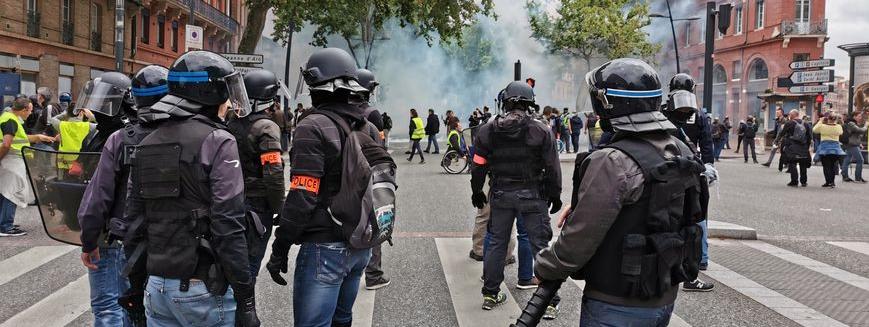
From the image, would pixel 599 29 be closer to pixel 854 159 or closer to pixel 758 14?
pixel 758 14

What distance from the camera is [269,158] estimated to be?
404 centimetres

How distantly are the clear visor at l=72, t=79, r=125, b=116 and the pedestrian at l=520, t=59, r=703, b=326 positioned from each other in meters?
2.54

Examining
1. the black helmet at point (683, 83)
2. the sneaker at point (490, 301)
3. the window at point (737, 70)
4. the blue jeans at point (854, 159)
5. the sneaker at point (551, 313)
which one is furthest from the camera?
the window at point (737, 70)

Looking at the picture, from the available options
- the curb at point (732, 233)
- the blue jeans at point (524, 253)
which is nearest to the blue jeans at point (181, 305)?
the blue jeans at point (524, 253)

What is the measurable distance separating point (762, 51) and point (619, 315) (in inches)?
1921

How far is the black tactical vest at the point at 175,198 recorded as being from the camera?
258cm

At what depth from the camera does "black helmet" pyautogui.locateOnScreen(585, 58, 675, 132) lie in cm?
258

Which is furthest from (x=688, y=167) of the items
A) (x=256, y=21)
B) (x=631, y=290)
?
(x=256, y=21)

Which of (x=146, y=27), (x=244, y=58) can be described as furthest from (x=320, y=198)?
(x=146, y=27)

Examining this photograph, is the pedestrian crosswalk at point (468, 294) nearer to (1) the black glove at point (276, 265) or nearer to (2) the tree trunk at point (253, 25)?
(1) the black glove at point (276, 265)

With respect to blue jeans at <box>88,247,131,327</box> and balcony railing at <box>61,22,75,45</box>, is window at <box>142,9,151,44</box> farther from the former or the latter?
blue jeans at <box>88,247,131,327</box>

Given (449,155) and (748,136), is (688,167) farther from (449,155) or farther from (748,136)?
(748,136)

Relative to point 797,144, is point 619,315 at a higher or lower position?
lower

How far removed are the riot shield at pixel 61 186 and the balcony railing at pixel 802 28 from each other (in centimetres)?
4696
